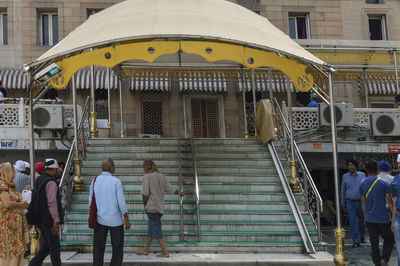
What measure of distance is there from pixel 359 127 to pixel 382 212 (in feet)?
29.0

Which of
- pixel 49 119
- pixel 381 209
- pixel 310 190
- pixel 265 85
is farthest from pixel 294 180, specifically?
pixel 265 85

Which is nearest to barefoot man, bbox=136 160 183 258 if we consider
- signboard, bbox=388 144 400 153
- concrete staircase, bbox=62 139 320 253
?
concrete staircase, bbox=62 139 320 253

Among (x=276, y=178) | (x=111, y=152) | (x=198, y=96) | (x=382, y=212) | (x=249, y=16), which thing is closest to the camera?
(x=382, y=212)

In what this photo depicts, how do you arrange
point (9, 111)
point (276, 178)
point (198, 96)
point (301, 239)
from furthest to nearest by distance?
point (198, 96) < point (9, 111) < point (276, 178) < point (301, 239)

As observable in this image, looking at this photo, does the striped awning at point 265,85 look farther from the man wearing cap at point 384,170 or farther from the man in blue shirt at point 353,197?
the man wearing cap at point 384,170

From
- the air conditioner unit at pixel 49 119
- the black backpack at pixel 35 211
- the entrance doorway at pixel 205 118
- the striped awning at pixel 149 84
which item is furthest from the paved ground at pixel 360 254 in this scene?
the striped awning at pixel 149 84

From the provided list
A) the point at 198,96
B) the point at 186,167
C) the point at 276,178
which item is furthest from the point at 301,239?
the point at 198,96

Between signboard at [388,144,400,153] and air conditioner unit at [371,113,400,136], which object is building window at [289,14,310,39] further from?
signboard at [388,144,400,153]

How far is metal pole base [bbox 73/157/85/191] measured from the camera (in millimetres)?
10523

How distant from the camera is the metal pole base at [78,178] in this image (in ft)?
34.5

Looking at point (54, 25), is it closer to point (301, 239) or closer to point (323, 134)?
point (323, 134)

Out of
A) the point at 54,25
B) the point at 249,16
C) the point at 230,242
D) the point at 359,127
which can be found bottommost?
the point at 230,242

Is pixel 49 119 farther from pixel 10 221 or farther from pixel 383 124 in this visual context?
pixel 383 124

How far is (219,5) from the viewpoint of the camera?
30.9 ft
